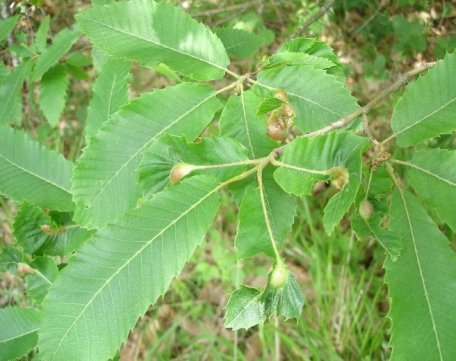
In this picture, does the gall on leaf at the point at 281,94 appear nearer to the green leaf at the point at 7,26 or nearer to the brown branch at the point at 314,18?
the brown branch at the point at 314,18

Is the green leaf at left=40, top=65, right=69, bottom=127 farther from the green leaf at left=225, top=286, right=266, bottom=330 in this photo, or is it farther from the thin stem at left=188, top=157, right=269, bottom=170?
the green leaf at left=225, top=286, right=266, bottom=330

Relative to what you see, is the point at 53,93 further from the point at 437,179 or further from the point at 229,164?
the point at 437,179

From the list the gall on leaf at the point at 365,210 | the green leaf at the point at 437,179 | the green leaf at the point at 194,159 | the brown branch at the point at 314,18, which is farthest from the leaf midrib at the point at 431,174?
the brown branch at the point at 314,18

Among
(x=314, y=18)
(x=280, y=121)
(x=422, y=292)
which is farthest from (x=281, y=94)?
(x=314, y=18)

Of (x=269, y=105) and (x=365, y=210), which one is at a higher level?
(x=269, y=105)

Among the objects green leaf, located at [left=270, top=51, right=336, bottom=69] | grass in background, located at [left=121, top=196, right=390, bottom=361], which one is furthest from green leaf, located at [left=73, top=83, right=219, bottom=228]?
grass in background, located at [left=121, top=196, right=390, bottom=361]
